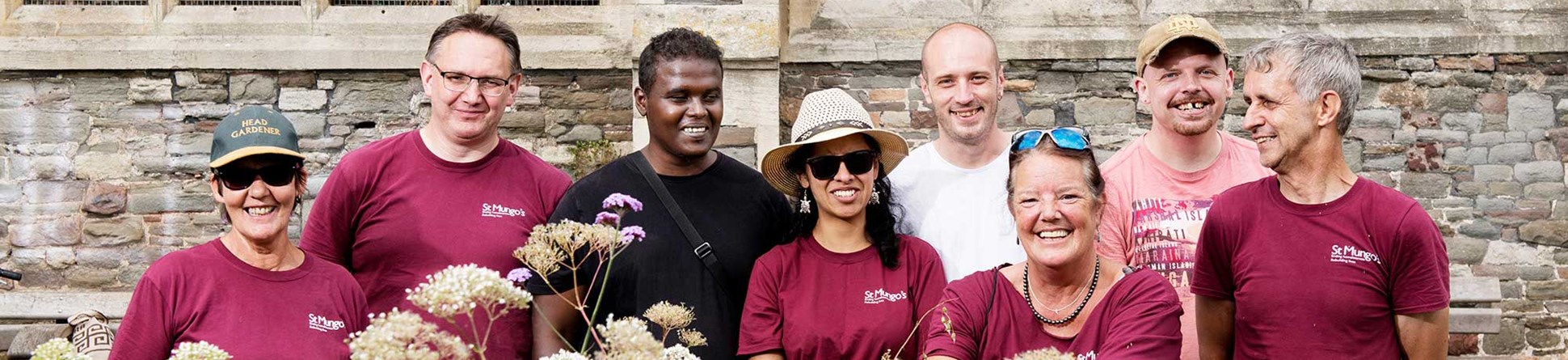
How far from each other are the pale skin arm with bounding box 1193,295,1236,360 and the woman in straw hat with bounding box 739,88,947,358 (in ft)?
2.17

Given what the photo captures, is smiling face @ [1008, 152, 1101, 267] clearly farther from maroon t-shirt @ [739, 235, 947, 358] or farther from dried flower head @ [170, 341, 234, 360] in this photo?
dried flower head @ [170, 341, 234, 360]

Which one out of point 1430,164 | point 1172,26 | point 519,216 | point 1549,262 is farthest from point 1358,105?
point 519,216

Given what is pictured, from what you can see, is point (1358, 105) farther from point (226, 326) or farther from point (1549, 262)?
point (226, 326)

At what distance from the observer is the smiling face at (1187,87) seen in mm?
3777

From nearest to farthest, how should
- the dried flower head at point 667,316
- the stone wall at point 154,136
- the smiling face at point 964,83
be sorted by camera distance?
the dried flower head at point 667,316 < the smiling face at point 964,83 < the stone wall at point 154,136

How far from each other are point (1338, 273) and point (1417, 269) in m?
0.16

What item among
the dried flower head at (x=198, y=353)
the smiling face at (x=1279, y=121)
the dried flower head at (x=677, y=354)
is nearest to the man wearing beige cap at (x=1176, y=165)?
the smiling face at (x=1279, y=121)

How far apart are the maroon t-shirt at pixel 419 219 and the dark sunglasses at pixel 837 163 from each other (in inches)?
31.0

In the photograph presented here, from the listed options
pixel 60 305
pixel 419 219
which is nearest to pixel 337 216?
pixel 419 219

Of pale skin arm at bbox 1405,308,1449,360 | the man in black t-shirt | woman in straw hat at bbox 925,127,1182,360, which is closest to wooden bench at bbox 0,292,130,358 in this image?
the man in black t-shirt

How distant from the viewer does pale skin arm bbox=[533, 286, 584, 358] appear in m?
3.68

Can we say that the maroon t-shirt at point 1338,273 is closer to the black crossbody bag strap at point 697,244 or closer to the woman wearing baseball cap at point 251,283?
the black crossbody bag strap at point 697,244

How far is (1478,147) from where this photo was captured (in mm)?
8500

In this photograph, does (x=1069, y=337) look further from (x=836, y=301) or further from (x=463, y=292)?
(x=463, y=292)
